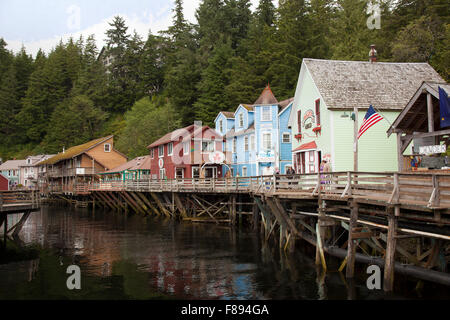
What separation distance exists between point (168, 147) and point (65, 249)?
22143 mm

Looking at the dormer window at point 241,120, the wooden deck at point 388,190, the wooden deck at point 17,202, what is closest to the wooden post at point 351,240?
the wooden deck at point 388,190

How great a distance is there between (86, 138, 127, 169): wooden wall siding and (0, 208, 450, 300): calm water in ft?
111

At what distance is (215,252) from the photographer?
20.1 m

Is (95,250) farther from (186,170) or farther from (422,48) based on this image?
(422,48)

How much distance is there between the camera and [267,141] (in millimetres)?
35062

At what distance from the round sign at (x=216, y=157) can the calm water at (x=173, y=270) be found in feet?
36.7

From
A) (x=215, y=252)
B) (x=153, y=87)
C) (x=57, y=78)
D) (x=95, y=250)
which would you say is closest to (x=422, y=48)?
(x=215, y=252)

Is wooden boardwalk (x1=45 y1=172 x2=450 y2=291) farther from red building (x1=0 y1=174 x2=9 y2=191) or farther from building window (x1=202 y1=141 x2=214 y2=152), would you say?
red building (x1=0 y1=174 x2=9 y2=191)

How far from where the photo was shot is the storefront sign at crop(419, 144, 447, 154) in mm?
14883

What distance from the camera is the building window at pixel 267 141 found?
115 ft

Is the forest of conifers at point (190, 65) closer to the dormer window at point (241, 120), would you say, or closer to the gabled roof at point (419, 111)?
the dormer window at point (241, 120)

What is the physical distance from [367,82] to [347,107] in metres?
3.25

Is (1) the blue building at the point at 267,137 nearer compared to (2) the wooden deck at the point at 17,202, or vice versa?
(2) the wooden deck at the point at 17,202

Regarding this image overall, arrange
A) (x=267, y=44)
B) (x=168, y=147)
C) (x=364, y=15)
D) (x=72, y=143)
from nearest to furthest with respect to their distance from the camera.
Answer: (x=168, y=147) → (x=364, y=15) → (x=267, y=44) → (x=72, y=143)
